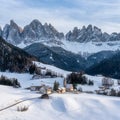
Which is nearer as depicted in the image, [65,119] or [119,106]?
[65,119]

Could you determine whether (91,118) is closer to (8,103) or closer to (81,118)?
(81,118)

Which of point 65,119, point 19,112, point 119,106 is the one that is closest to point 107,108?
point 119,106

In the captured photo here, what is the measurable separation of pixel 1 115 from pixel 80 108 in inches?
272

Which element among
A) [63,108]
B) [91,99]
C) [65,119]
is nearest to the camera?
[65,119]

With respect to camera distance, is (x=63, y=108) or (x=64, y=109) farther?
(x=63, y=108)

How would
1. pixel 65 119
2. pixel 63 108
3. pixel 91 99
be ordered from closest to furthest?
pixel 65 119
pixel 63 108
pixel 91 99

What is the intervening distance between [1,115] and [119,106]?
10.6m

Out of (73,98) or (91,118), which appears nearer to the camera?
(91,118)

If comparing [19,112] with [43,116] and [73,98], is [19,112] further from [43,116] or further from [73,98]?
[73,98]

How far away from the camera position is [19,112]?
37.5m

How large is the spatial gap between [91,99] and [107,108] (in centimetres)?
295

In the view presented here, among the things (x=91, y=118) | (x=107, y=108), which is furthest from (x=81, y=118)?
(x=107, y=108)

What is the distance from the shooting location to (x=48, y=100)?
1635 inches

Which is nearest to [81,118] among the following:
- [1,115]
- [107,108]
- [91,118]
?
[91,118]
